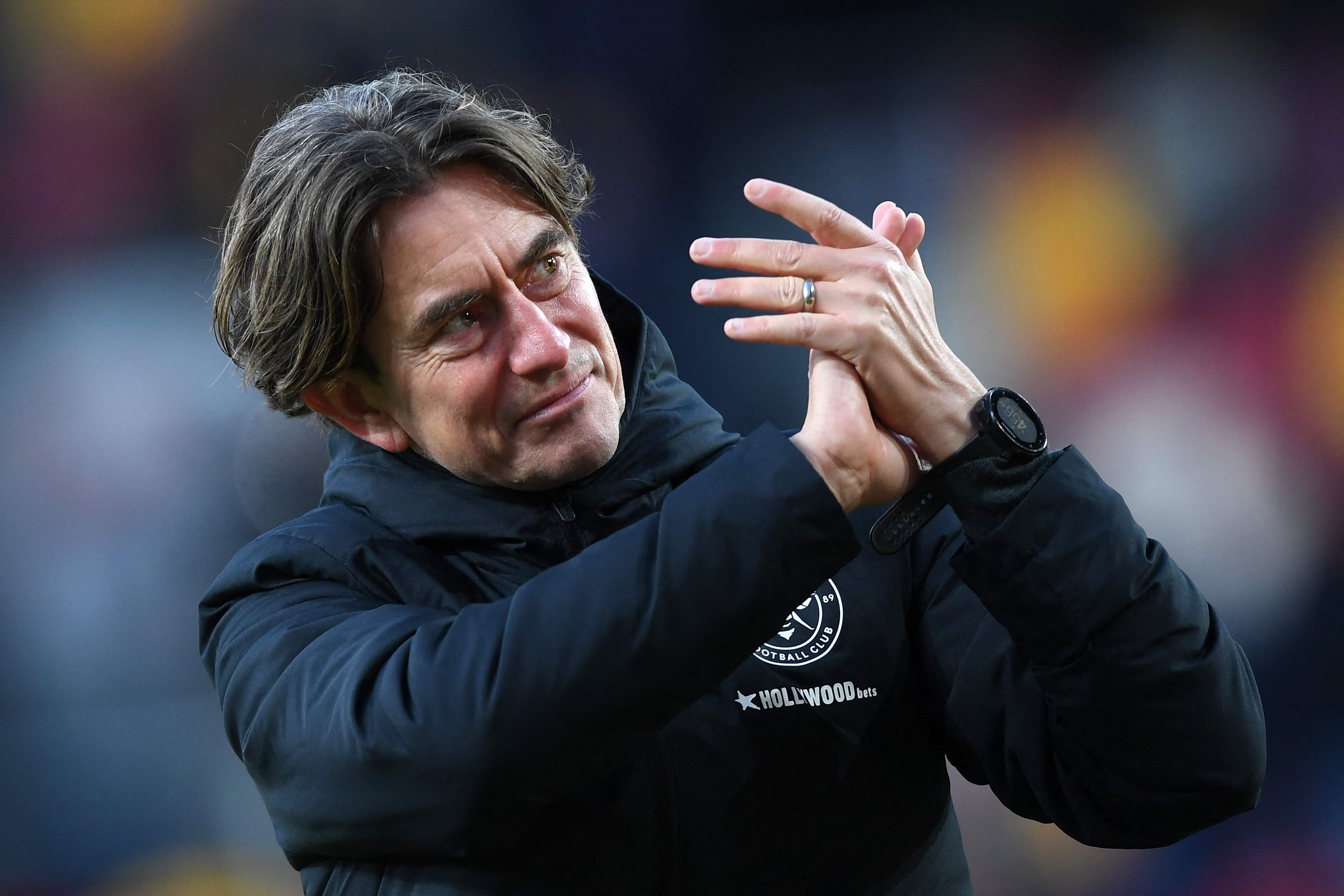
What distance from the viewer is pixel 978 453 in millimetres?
1064

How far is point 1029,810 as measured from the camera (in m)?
1.30

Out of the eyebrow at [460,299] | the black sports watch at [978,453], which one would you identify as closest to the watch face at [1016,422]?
the black sports watch at [978,453]

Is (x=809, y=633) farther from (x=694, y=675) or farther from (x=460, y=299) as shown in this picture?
(x=460, y=299)

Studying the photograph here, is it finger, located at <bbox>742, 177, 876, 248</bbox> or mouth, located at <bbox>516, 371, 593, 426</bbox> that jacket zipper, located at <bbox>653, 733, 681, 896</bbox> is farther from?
finger, located at <bbox>742, 177, 876, 248</bbox>

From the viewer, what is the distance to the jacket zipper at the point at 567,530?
1.30 meters

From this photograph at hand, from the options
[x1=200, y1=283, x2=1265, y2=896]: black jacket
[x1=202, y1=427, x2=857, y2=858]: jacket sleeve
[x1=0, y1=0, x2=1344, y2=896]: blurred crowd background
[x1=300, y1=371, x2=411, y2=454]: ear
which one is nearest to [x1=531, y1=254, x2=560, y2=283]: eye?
[x1=200, y1=283, x2=1265, y2=896]: black jacket

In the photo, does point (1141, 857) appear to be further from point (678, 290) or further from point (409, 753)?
point (409, 753)

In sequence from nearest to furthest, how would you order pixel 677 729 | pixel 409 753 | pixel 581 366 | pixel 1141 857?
pixel 409 753, pixel 677 729, pixel 581 366, pixel 1141 857

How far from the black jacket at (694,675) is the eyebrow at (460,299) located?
0.51 ft

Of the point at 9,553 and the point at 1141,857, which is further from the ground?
the point at 9,553

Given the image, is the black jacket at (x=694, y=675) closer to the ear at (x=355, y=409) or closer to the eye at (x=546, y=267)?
the ear at (x=355, y=409)

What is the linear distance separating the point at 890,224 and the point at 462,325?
1.68 ft

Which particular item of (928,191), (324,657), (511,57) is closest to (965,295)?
(928,191)

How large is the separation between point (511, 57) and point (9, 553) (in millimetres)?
1941
